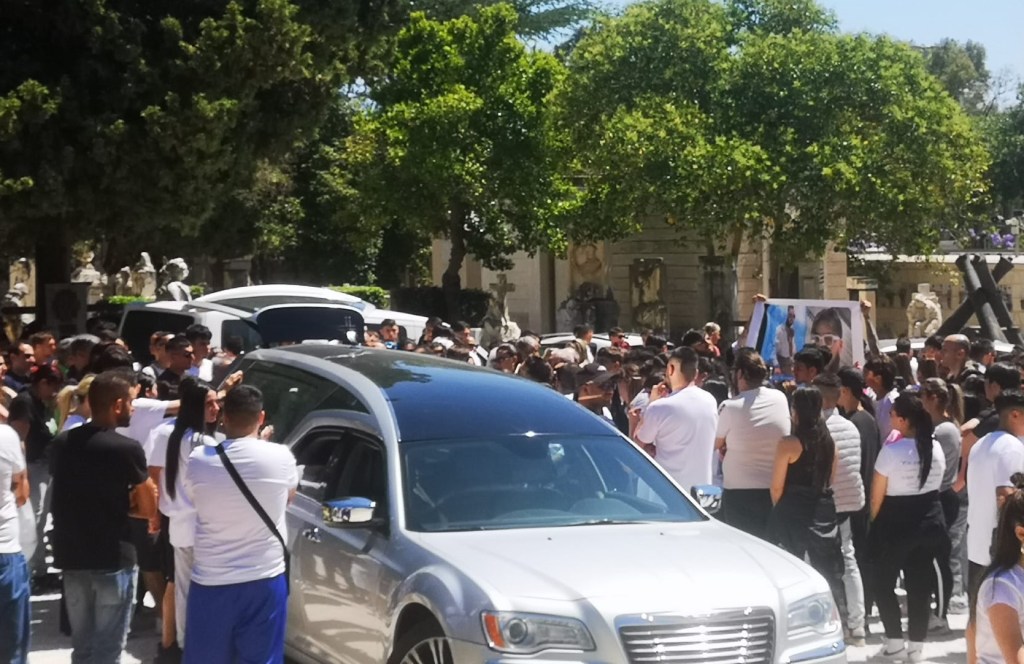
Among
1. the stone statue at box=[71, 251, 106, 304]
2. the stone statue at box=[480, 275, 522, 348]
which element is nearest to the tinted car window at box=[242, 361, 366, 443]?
the stone statue at box=[480, 275, 522, 348]

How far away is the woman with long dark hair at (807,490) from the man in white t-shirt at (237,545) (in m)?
3.66

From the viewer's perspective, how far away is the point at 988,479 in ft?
26.3

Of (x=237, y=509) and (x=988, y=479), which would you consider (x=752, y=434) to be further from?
(x=237, y=509)

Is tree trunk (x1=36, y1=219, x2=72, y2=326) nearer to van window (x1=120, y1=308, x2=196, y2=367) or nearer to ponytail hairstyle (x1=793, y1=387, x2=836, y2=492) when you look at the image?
van window (x1=120, y1=308, x2=196, y2=367)

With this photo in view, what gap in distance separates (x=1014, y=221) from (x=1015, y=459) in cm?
5520

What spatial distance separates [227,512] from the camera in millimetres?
6605

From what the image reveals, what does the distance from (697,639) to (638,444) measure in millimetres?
3850

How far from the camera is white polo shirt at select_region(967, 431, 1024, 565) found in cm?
798

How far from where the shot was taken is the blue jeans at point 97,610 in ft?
23.5

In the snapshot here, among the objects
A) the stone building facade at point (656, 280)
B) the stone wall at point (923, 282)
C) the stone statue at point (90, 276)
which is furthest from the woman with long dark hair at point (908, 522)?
the stone statue at point (90, 276)

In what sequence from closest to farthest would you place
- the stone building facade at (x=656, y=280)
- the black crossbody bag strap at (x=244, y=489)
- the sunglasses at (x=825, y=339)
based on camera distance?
the black crossbody bag strap at (x=244, y=489)
the sunglasses at (x=825, y=339)
the stone building facade at (x=656, y=280)

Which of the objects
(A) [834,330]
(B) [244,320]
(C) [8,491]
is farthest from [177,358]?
(A) [834,330]

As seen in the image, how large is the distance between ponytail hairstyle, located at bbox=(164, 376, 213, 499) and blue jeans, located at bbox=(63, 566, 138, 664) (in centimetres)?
80

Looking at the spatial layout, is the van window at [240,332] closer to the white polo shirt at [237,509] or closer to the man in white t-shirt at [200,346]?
the man in white t-shirt at [200,346]
